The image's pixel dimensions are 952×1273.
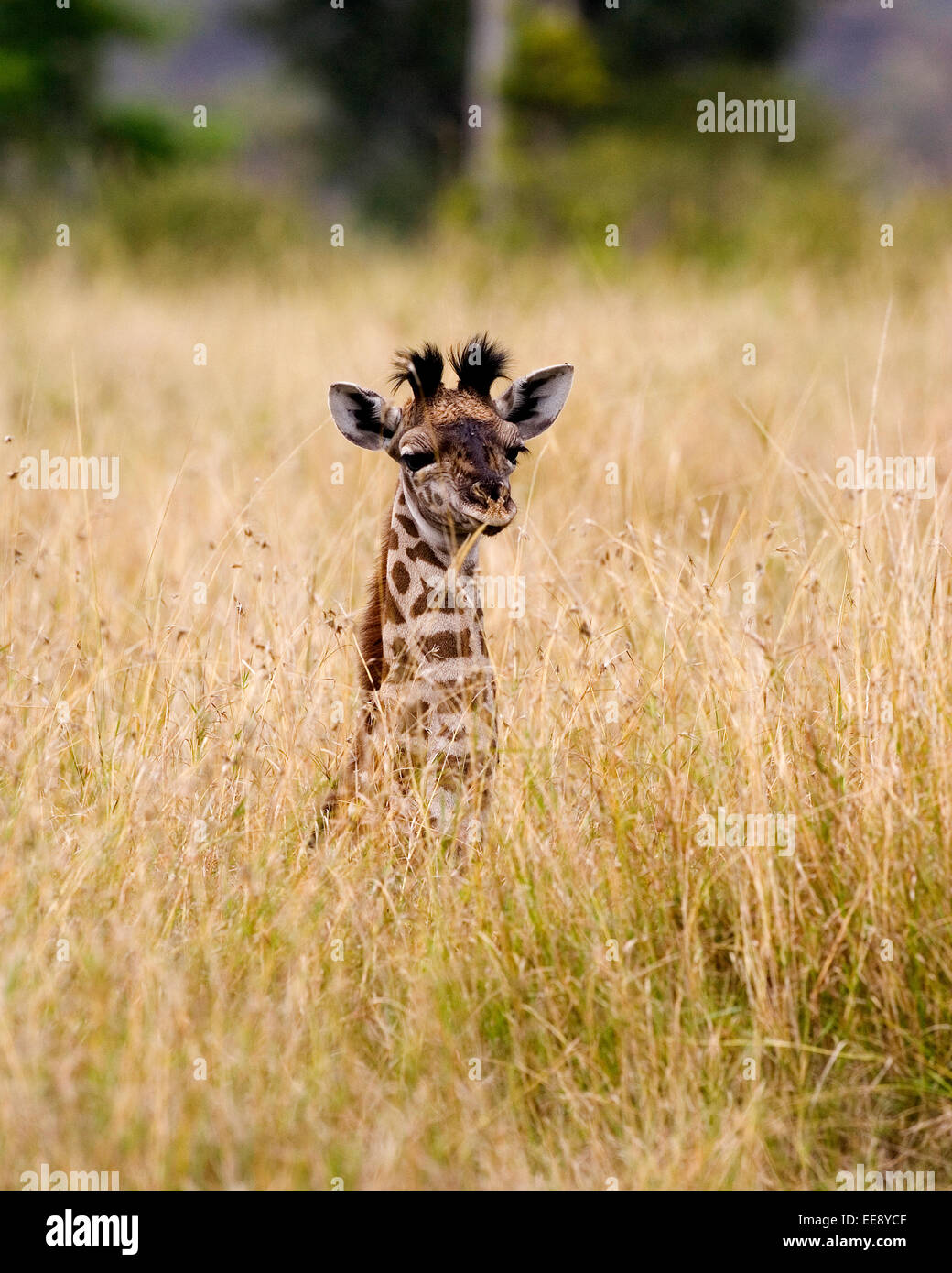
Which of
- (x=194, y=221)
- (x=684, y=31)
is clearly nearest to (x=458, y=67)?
(x=684, y=31)

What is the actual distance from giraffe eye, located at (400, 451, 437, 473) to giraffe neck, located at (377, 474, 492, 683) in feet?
0.37

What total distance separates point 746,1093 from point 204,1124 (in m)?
1.37

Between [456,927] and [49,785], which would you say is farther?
[49,785]

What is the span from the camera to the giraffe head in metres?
4.84

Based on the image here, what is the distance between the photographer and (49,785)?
495 cm

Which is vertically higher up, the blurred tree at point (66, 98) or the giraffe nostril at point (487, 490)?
the blurred tree at point (66, 98)

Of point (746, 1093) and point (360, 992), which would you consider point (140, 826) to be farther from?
point (746, 1093)

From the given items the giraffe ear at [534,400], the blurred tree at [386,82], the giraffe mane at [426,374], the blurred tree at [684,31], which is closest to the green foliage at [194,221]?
the blurred tree at [386,82]

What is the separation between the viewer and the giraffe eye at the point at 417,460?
501 centimetres

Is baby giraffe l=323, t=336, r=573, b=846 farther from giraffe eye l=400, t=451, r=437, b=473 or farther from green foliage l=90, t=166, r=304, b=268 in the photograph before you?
green foliage l=90, t=166, r=304, b=268

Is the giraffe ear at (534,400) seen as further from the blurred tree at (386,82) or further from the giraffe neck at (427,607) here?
the blurred tree at (386,82)

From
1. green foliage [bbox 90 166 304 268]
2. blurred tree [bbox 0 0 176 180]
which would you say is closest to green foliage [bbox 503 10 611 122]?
blurred tree [bbox 0 0 176 180]

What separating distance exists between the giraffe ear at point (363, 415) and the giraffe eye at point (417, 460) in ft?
0.70

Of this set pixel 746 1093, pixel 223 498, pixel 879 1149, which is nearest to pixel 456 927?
pixel 746 1093
